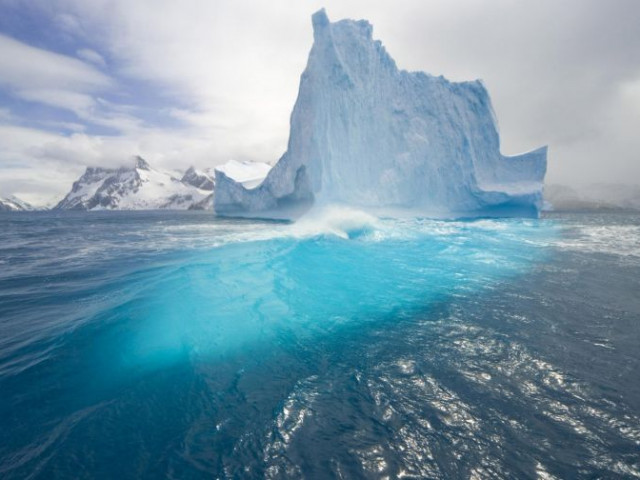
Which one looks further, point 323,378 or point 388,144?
point 388,144

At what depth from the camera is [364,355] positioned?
4395 mm

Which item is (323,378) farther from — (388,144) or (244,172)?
(244,172)

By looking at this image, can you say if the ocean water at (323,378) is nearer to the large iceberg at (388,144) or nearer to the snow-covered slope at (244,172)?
the large iceberg at (388,144)

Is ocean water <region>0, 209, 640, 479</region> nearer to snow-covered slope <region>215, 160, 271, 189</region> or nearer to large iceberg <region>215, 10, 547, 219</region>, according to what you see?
large iceberg <region>215, 10, 547, 219</region>

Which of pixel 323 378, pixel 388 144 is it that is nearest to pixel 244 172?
pixel 388 144

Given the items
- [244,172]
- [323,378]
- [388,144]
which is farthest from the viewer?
[244,172]

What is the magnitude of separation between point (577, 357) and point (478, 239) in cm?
1246

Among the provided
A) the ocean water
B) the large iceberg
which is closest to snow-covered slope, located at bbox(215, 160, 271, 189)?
the large iceberg

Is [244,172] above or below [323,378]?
above

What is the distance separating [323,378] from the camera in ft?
12.7

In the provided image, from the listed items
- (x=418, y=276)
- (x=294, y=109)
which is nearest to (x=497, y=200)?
(x=294, y=109)

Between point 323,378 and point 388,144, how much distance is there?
24.3m

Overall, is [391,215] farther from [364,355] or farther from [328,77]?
[364,355]

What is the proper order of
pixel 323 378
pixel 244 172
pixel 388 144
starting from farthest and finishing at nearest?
pixel 244 172 → pixel 388 144 → pixel 323 378
